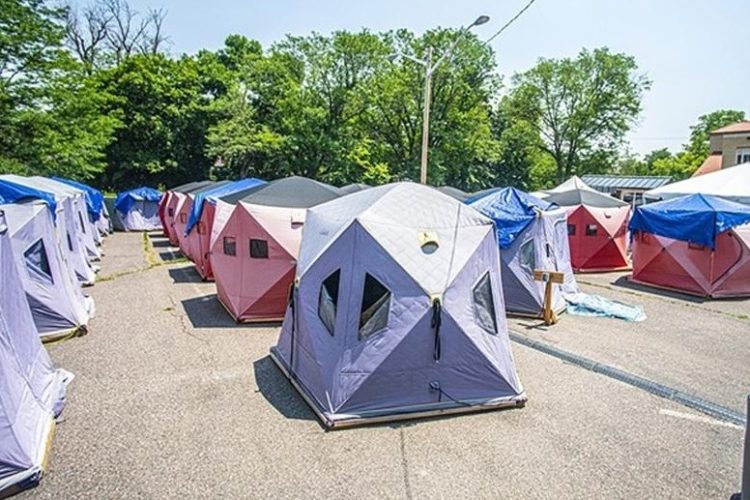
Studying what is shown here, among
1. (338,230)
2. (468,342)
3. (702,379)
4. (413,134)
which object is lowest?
(702,379)

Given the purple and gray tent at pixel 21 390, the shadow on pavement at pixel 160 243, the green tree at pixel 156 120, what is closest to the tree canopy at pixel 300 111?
the green tree at pixel 156 120

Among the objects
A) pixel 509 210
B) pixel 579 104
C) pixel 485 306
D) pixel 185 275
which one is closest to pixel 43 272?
pixel 185 275

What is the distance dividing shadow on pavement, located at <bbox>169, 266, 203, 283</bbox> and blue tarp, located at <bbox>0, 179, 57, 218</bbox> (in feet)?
11.4

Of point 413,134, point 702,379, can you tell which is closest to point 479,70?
point 413,134

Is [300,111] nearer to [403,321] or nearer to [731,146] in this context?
[403,321]

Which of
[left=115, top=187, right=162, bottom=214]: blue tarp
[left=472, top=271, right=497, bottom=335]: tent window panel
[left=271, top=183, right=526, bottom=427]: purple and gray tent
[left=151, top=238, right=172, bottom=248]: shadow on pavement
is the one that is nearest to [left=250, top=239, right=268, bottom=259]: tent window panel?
[left=271, top=183, right=526, bottom=427]: purple and gray tent

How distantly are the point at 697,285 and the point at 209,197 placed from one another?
1202 centimetres

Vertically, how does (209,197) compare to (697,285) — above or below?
above

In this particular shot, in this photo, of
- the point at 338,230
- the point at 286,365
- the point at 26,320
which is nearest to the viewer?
the point at 26,320

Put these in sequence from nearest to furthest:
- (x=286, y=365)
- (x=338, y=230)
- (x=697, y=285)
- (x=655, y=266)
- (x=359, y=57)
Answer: (x=338, y=230), (x=286, y=365), (x=697, y=285), (x=655, y=266), (x=359, y=57)

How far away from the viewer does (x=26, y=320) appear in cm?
525

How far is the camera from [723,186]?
1781cm

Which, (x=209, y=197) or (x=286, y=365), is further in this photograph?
(x=209, y=197)

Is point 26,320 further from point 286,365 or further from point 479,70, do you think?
point 479,70
